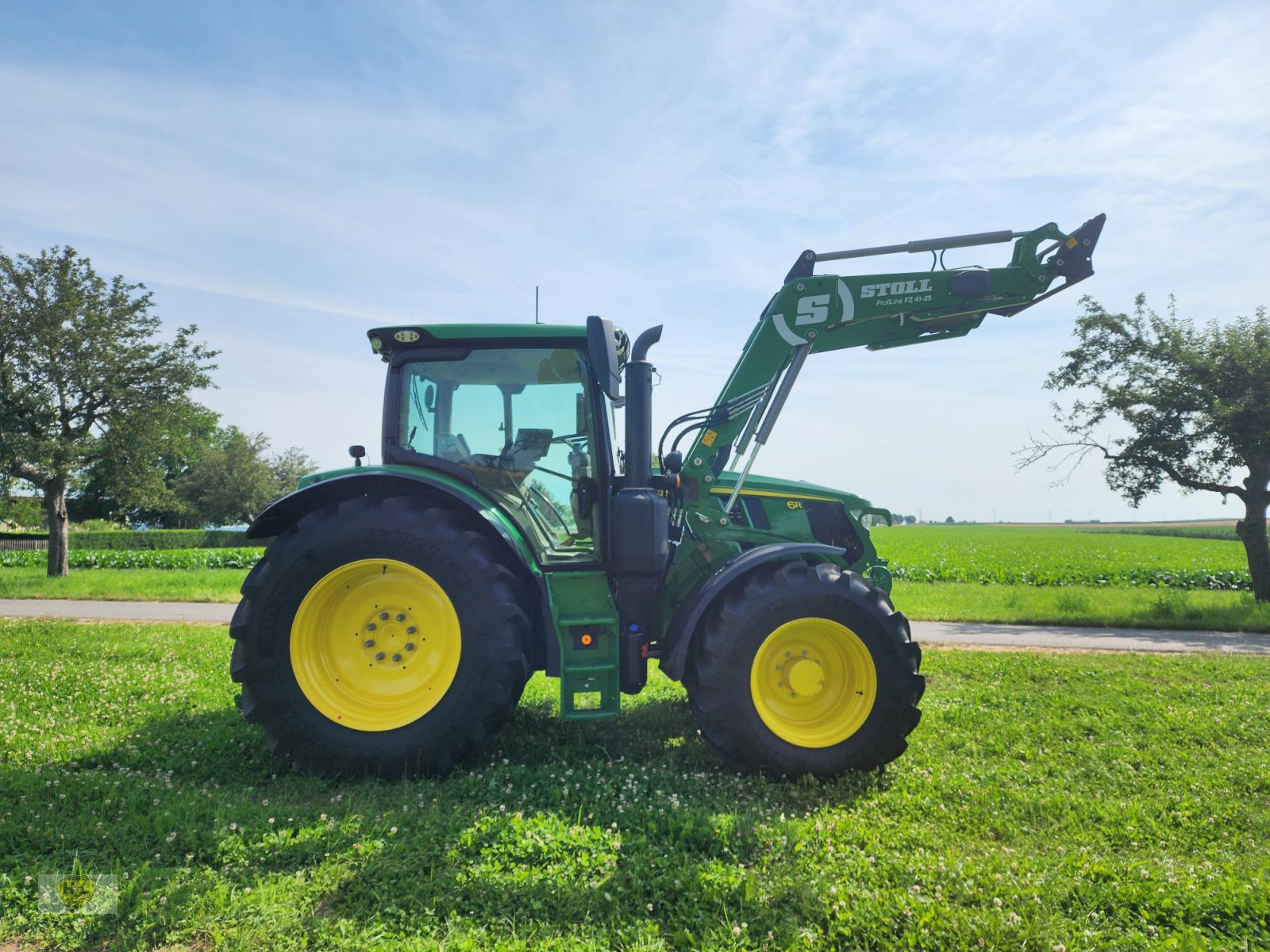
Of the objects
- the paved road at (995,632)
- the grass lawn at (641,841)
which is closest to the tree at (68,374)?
the paved road at (995,632)

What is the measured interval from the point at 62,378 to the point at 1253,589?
83.1ft

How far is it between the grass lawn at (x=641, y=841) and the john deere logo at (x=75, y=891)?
8 cm

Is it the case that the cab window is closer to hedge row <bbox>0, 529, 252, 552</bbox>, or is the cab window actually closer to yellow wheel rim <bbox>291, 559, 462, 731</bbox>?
yellow wheel rim <bbox>291, 559, 462, 731</bbox>

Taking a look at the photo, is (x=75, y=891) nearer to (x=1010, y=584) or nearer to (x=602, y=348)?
(x=602, y=348)

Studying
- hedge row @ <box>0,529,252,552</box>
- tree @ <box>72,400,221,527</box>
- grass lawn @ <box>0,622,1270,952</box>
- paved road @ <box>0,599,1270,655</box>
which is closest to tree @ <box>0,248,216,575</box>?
tree @ <box>72,400,221,527</box>

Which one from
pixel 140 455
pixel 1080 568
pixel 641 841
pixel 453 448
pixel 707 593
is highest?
pixel 140 455

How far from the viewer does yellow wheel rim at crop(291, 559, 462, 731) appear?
4078mm

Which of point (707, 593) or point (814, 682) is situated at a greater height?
point (707, 593)

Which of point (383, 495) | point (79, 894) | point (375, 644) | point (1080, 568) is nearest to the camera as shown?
point (79, 894)

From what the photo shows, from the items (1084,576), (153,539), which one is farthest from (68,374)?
(1084,576)

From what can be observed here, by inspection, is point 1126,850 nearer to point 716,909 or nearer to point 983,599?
point 716,909

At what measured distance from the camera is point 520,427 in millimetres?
4688

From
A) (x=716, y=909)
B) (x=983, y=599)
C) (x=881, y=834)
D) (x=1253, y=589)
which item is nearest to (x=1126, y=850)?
(x=881, y=834)

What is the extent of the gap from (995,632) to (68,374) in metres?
20.1
